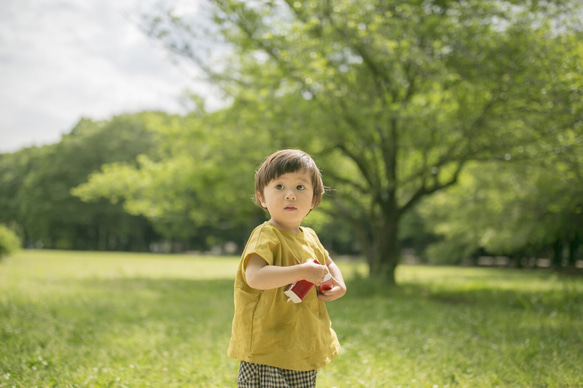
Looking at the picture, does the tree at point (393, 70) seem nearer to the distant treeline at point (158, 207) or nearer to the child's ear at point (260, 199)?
the distant treeline at point (158, 207)

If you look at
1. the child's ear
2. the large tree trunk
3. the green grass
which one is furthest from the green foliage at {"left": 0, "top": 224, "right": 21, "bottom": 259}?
the child's ear

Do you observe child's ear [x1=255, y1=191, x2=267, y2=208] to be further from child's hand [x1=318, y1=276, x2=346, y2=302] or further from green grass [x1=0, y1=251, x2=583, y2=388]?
green grass [x1=0, y1=251, x2=583, y2=388]

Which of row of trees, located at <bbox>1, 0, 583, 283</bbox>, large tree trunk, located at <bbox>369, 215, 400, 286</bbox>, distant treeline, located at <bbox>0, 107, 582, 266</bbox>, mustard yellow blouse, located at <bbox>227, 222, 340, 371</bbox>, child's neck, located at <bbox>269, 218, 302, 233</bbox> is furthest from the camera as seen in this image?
distant treeline, located at <bbox>0, 107, 582, 266</bbox>

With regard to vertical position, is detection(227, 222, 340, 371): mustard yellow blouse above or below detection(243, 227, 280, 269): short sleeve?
below

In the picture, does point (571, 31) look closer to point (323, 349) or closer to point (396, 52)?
→ point (396, 52)

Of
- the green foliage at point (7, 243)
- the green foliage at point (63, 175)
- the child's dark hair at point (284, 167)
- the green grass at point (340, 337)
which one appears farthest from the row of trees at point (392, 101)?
the green foliage at point (63, 175)

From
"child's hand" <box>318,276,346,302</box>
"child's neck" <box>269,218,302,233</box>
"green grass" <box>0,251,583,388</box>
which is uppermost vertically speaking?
"child's neck" <box>269,218,302,233</box>

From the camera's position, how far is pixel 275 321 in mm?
2361

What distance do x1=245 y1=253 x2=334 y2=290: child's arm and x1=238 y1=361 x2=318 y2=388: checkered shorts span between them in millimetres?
503

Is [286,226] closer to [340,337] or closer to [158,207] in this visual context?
[340,337]

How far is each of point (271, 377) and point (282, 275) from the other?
1.95 ft

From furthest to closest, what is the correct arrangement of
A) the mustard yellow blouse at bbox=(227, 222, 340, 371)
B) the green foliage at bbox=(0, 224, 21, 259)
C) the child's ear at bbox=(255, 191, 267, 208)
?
the green foliage at bbox=(0, 224, 21, 259)
the child's ear at bbox=(255, 191, 267, 208)
the mustard yellow blouse at bbox=(227, 222, 340, 371)

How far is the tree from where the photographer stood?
935 cm

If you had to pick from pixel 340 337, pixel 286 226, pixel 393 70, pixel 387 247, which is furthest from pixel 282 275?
pixel 387 247
